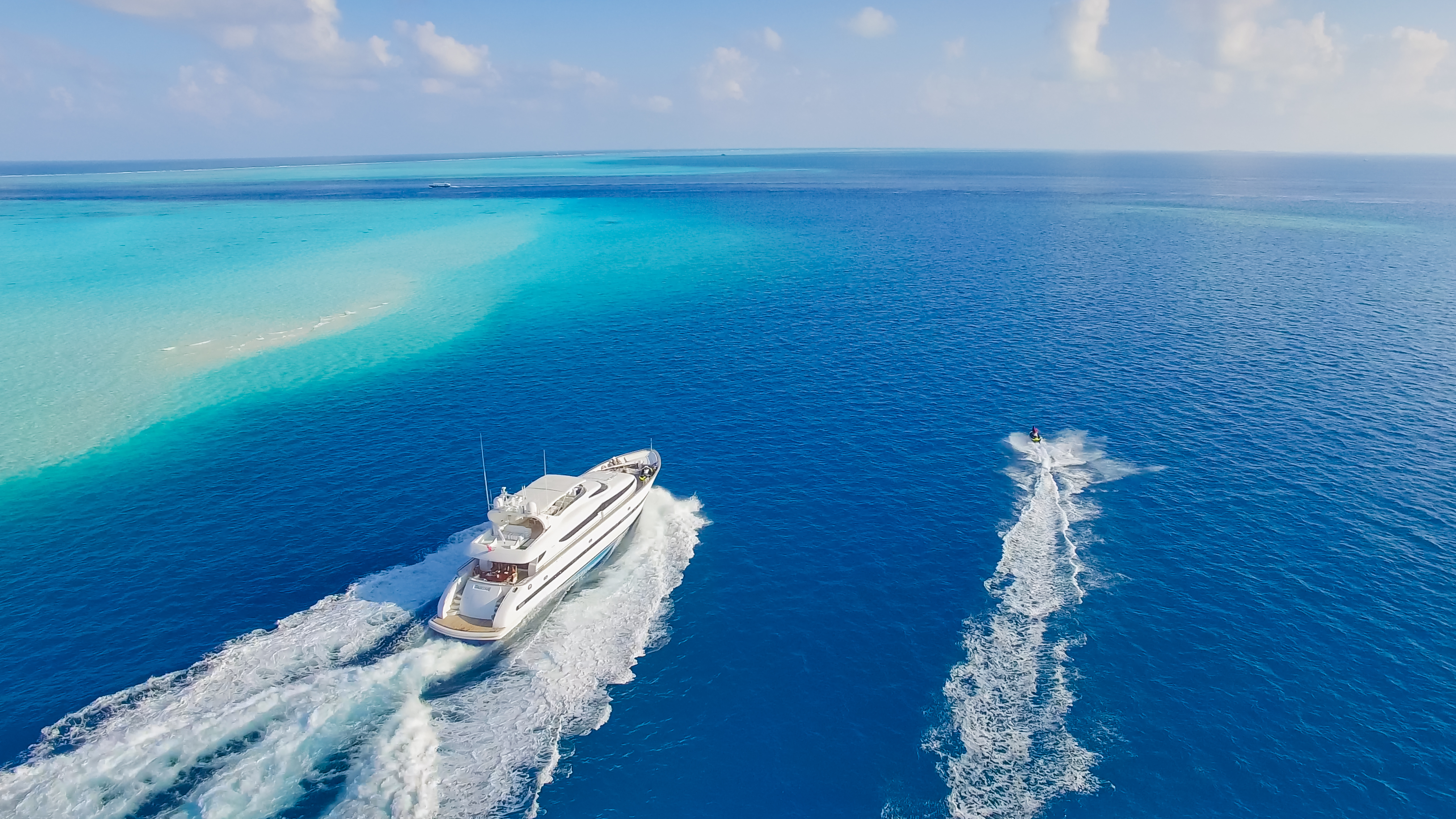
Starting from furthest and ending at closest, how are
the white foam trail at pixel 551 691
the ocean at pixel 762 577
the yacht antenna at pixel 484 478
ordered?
1. the yacht antenna at pixel 484 478
2. the ocean at pixel 762 577
3. the white foam trail at pixel 551 691

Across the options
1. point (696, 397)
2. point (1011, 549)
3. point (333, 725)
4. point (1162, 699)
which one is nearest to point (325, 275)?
point (696, 397)

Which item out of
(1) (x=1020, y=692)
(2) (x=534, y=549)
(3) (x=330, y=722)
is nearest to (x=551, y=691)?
(2) (x=534, y=549)

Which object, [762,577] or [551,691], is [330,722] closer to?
[551,691]

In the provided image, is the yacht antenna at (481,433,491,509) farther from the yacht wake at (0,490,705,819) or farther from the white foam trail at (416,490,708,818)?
the white foam trail at (416,490,708,818)

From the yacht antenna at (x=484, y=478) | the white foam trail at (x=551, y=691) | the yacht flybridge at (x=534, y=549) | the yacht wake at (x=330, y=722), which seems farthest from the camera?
the yacht antenna at (x=484, y=478)

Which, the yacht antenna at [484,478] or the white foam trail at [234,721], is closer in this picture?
the white foam trail at [234,721]

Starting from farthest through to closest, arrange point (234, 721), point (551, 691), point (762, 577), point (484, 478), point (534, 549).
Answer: point (484, 478) < point (762, 577) < point (534, 549) < point (551, 691) < point (234, 721)

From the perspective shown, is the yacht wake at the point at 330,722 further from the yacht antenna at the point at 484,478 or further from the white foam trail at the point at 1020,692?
the white foam trail at the point at 1020,692

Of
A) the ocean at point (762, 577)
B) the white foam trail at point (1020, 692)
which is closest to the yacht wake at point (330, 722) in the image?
the ocean at point (762, 577)
